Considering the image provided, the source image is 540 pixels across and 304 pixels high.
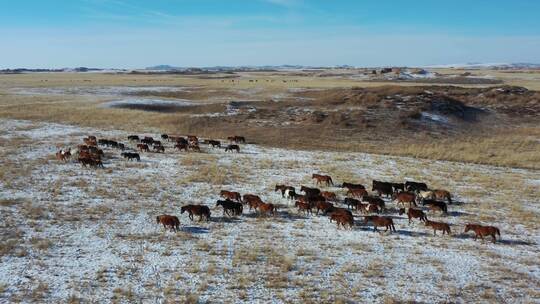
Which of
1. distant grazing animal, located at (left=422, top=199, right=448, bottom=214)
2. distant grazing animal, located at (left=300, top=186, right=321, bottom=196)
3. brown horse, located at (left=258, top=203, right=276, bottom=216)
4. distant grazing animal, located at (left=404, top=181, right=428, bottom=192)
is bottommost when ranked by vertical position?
distant grazing animal, located at (left=404, top=181, right=428, bottom=192)

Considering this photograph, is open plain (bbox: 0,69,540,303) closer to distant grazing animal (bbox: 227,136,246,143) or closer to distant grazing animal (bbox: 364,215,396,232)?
distant grazing animal (bbox: 364,215,396,232)

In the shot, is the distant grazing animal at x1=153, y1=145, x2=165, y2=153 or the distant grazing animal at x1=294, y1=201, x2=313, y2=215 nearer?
the distant grazing animal at x1=294, y1=201, x2=313, y2=215

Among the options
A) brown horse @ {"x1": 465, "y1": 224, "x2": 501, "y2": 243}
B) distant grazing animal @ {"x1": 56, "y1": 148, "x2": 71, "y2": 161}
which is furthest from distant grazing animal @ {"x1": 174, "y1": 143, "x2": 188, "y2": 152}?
brown horse @ {"x1": 465, "y1": 224, "x2": 501, "y2": 243}

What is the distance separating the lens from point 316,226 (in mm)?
17984

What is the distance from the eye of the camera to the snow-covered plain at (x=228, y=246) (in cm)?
1237

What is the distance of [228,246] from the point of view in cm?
1541

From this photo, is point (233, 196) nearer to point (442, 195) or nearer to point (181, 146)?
point (442, 195)

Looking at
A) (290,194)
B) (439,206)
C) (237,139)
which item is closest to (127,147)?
(237,139)

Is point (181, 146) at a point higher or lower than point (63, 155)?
lower

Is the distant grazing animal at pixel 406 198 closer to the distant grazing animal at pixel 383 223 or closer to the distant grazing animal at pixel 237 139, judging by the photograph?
the distant grazing animal at pixel 383 223

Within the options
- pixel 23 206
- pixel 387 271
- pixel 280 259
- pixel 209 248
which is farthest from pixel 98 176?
pixel 387 271

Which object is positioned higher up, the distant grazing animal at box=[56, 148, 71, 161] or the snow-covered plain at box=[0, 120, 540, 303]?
the distant grazing animal at box=[56, 148, 71, 161]

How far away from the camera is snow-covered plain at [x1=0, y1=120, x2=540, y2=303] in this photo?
40.6ft

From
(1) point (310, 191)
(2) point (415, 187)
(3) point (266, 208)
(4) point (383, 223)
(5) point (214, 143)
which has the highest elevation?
(3) point (266, 208)
